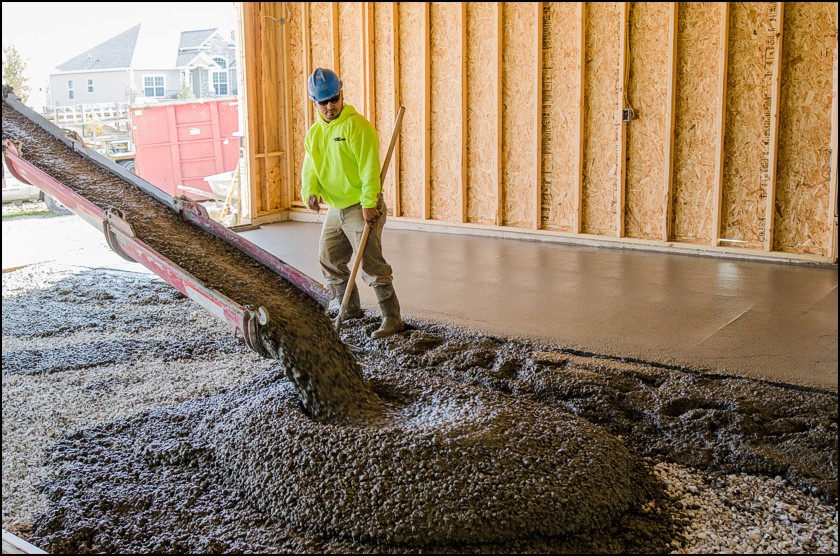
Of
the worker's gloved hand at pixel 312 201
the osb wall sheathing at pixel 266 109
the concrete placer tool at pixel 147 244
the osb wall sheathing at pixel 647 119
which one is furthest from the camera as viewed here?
the osb wall sheathing at pixel 266 109

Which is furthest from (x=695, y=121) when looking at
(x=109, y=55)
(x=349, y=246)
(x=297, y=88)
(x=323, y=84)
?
(x=109, y=55)

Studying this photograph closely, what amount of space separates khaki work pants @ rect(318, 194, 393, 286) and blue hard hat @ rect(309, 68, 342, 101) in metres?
0.80

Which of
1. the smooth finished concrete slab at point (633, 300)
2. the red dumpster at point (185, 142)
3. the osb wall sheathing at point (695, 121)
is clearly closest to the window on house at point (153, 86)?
the red dumpster at point (185, 142)

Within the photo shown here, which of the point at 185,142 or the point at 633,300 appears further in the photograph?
the point at 185,142

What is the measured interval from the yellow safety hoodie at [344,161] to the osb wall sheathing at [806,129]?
4.43m

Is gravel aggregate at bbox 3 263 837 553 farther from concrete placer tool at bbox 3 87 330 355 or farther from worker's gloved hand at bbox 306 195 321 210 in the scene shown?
worker's gloved hand at bbox 306 195 321 210

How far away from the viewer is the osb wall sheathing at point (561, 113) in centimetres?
875

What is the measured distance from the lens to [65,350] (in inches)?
213

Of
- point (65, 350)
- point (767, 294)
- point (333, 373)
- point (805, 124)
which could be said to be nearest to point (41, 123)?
point (65, 350)

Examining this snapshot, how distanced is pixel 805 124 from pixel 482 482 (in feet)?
19.6

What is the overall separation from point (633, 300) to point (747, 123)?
103 inches

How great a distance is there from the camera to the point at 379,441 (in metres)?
3.40

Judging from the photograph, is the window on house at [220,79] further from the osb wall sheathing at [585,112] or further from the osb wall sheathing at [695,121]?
the osb wall sheathing at [695,121]

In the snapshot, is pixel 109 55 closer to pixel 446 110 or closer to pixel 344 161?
pixel 446 110
